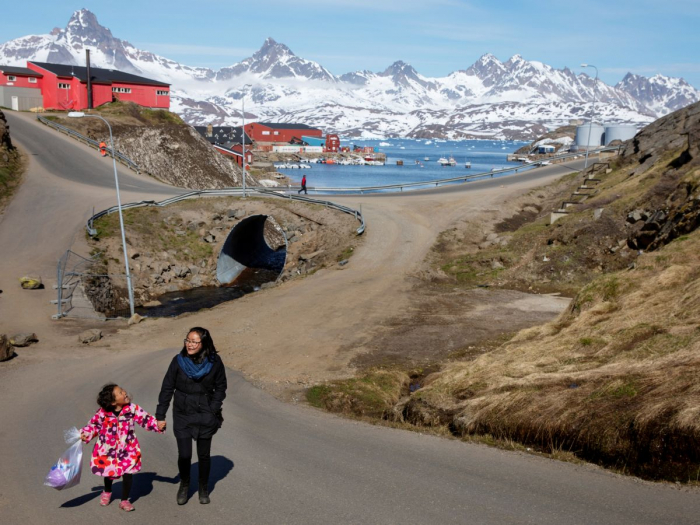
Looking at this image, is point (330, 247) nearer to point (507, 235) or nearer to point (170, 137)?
point (507, 235)

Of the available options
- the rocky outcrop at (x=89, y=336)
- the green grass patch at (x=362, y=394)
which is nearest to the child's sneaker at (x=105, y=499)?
the green grass patch at (x=362, y=394)

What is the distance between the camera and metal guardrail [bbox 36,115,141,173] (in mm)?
65544

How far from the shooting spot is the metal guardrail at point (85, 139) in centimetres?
6554

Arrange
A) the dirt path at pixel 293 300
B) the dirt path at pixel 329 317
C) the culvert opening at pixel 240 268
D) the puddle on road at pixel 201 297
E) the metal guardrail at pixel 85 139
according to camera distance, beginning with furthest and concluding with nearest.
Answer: the metal guardrail at pixel 85 139 < the culvert opening at pixel 240 268 < the puddle on road at pixel 201 297 < the dirt path at pixel 293 300 < the dirt path at pixel 329 317

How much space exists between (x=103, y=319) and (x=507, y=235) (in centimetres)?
2474

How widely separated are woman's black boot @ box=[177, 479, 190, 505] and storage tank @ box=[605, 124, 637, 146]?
356ft

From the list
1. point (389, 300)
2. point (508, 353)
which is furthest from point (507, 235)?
point (508, 353)

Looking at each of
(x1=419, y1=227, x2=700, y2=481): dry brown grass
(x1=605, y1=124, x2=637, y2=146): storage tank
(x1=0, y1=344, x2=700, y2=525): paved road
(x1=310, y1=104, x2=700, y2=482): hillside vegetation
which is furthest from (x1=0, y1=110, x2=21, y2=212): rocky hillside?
(x1=605, y1=124, x2=637, y2=146): storage tank

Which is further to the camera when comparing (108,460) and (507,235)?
(507,235)

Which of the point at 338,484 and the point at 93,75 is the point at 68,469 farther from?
the point at 93,75

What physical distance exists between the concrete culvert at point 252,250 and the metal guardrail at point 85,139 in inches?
665

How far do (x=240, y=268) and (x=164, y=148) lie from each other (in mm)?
28190

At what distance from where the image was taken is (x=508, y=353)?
59.3 ft

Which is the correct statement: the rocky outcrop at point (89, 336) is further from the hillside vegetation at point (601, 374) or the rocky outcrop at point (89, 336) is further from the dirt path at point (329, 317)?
the hillside vegetation at point (601, 374)
